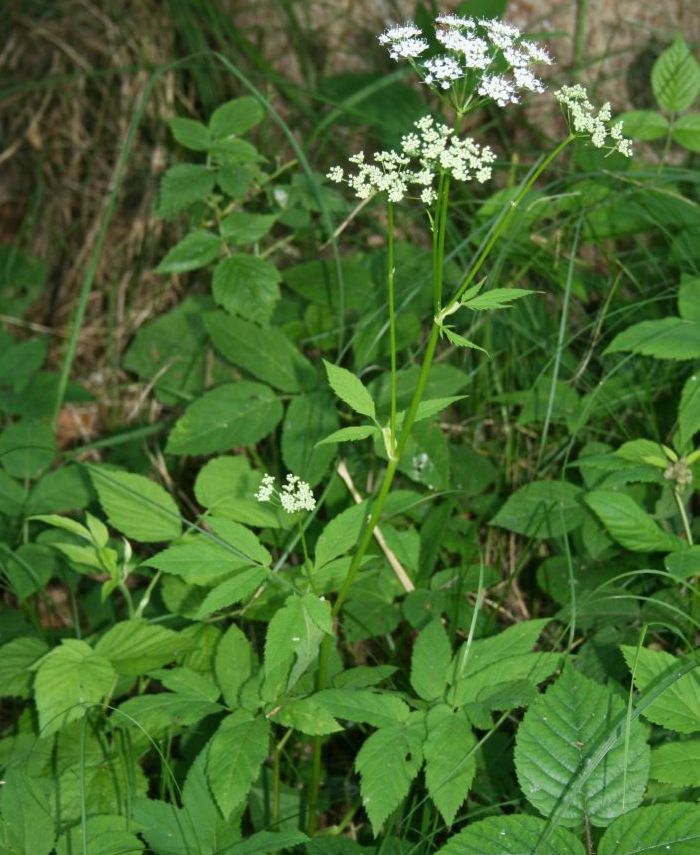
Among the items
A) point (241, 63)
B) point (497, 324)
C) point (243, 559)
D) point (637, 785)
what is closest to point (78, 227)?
point (241, 63)

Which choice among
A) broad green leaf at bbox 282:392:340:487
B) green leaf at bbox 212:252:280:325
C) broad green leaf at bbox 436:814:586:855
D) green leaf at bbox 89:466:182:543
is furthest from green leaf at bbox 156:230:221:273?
broad green leaf at bbox 436:814:586:855

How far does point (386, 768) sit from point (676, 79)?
1.55 metres

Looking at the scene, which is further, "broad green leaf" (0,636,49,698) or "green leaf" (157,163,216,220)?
"green leaf" (157,163,216,220)

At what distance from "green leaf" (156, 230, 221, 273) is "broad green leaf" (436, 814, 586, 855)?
1.27 meters

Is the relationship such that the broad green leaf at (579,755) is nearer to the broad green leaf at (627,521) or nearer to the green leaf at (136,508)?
the broad green leaf at (627,521)

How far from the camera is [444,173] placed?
1257 millimetres

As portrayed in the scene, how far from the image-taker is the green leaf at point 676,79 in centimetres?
210

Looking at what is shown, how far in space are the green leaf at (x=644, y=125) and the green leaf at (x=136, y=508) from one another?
1259 millimetres

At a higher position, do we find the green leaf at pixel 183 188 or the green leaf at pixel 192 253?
the green leaf at pixel 183 188

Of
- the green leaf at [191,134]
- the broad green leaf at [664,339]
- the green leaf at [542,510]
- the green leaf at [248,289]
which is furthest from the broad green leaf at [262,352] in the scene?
the broad green leaf at [664,339]

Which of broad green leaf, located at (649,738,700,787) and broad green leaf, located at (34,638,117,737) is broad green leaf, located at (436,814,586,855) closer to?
broad green leaf, located at (649,738,700,787)

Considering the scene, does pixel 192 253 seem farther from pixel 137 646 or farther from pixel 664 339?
pixel 664 339

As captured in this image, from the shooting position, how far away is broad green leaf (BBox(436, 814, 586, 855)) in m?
1.24

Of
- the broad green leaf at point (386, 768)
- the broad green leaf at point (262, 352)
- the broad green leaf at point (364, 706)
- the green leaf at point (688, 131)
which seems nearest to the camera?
the broad green leaf at point (386, 768)
